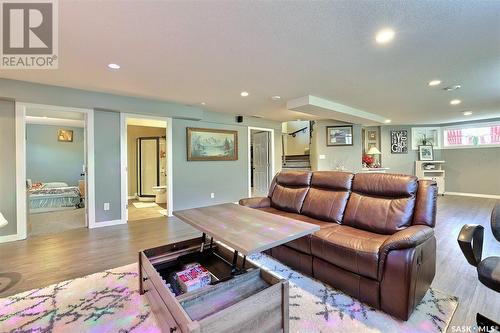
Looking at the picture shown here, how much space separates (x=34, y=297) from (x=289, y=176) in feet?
9.50

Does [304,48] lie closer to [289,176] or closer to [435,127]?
[289,176]

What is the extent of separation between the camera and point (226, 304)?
1.35 metres

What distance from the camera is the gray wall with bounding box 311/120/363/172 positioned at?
6512 mm

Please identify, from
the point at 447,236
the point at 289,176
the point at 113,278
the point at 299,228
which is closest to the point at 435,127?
the point at 447,236

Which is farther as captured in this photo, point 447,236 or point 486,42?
point 447,236

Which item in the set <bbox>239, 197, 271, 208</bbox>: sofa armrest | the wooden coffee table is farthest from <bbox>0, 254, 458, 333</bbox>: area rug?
<bbox>239, 197, 271, 208</bbox>: sofa armrest

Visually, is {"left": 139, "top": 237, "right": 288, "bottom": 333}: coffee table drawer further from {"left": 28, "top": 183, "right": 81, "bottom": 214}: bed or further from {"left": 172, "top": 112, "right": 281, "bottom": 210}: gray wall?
{"left": 28, "top": 183, "right": 81, "bottom": 214}: bed

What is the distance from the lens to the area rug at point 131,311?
1.55 metres

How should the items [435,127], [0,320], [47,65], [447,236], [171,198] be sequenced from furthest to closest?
[435,127]
[171,198]
[447,236]
[47,65]
[0,320]

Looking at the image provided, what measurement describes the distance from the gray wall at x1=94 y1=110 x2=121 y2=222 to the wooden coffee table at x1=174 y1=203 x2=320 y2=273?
8.83 feet

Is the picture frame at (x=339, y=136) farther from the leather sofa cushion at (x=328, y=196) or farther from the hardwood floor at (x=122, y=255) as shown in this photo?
the leather sofa cushion at (x=328, y=196)

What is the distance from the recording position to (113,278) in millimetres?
2209

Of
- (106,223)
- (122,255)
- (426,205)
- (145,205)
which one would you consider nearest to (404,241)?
(426,205)

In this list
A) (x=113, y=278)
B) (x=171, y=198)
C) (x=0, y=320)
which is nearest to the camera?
(x=0, y=320)
